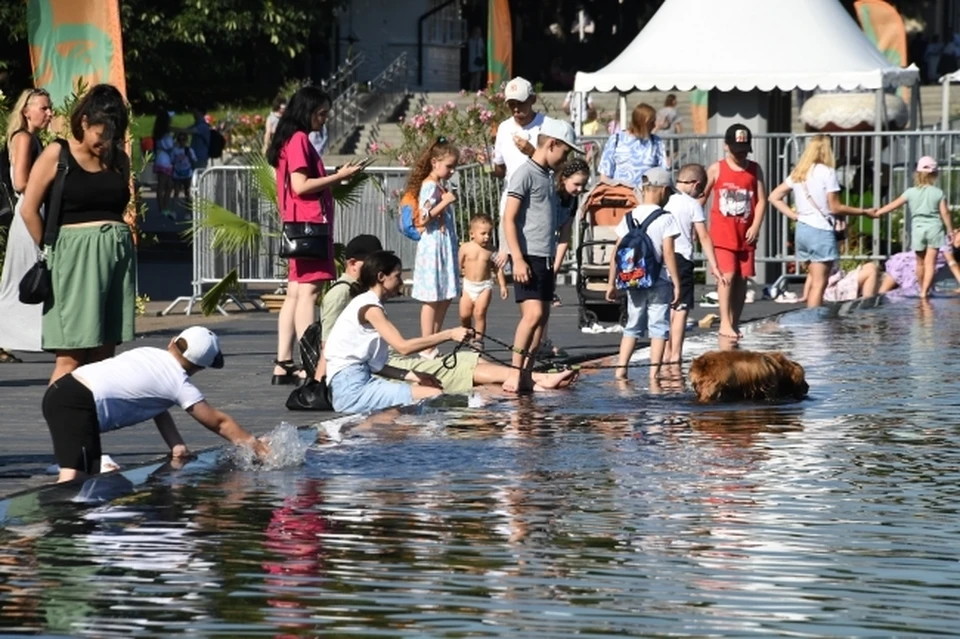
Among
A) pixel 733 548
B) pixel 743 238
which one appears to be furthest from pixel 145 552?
pixel 743 238

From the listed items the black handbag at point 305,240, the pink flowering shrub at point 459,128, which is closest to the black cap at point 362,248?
the black handbag at point 305,240

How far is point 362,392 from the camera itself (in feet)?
39.7

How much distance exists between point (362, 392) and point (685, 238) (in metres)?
3.57

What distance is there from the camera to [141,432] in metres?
11.3

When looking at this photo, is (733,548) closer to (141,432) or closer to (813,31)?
(141,432)

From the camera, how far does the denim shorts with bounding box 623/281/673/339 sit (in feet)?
46.7

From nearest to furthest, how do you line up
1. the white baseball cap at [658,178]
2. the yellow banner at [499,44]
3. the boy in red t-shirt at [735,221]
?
the white baseball cap at [658,178] < the boy in red t-shirt at [735,221] < the yellow banner at [499,44]

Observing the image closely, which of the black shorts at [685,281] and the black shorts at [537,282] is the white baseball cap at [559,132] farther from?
the black shorts at [685,281]

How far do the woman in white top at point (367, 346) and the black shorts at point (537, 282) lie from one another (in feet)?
4.30

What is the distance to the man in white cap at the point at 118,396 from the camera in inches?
358

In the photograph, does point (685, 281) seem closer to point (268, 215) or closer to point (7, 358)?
point (7, 358)

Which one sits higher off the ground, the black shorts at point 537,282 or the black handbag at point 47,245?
the black handbag at point 47,245

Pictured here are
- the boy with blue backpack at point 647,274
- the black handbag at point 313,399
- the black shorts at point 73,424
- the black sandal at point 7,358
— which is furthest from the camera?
the black sandal at point 7,358

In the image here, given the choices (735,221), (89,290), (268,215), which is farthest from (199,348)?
(268,215)
